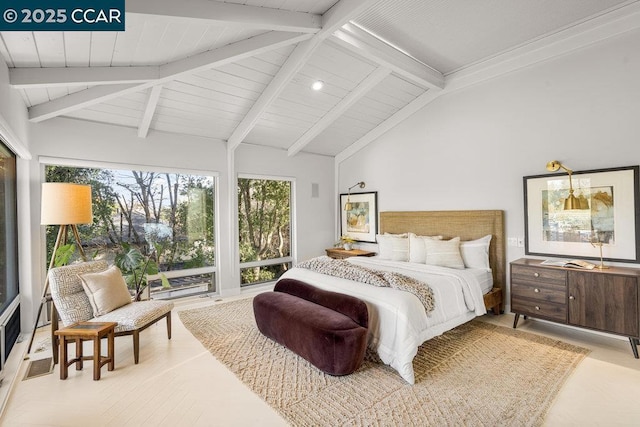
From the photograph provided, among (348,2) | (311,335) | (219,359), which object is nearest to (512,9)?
(348,2)

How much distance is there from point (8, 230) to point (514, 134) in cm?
590

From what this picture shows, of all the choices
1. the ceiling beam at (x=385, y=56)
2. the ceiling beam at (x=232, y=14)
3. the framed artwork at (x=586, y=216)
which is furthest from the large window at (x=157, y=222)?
the framed artwork at (x=586, y=216)

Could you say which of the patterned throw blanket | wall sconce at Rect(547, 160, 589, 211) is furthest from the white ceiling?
the patterned throw blanket

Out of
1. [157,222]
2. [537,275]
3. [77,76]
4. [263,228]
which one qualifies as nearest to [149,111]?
[77,76]

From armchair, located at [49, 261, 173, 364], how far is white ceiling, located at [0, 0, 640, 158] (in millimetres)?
1730

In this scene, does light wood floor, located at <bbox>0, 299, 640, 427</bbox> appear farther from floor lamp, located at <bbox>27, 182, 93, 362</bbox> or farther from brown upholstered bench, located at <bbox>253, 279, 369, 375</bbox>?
floor lamp, located at <bbox>27, 182, 93, 362</bbox>

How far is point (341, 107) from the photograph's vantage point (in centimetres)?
461

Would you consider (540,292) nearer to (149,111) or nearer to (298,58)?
(298,58)

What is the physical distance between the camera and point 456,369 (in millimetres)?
2656

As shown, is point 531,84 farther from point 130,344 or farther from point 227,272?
point 130,344

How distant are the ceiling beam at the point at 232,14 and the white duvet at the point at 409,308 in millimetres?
2537

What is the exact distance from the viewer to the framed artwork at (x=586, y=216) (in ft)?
10.2

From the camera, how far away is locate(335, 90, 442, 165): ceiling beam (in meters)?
4.82

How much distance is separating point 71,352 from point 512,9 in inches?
220
